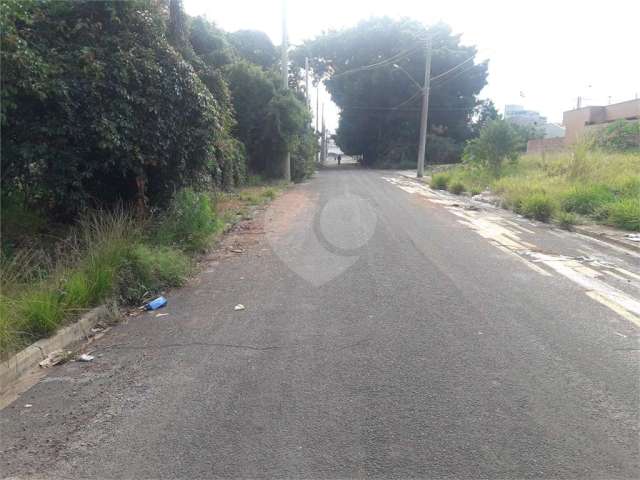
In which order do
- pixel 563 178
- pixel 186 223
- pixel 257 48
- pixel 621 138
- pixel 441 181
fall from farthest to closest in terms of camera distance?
pixel 257 48
pixel 441 181
pixel 621 138
pixel 563 178
pixel 186 223

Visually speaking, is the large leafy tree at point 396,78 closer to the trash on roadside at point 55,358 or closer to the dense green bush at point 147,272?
the dense green bush at point 147,272

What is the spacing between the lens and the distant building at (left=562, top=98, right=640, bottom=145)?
35.1 m

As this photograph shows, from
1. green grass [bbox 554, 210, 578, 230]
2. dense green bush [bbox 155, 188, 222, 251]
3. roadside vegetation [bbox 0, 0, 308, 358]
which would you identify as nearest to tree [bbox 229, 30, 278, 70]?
green grass [bbox 554, 210, 578, 230]

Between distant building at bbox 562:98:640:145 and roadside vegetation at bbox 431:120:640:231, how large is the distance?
12.2 metres

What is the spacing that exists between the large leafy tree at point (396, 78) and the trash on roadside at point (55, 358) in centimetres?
5214

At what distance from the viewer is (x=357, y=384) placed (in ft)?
13.4

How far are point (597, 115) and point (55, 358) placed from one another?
41.8 meters

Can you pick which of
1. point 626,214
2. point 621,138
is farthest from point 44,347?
point 621,138

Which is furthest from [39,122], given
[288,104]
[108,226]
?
[288,104]

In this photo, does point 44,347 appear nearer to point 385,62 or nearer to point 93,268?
point 93,268

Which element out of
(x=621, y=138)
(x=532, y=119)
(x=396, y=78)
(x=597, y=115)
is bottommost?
(x=621, y=138)

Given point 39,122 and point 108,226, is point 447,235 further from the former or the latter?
point 39,122

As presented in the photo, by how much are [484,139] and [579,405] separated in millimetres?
20948

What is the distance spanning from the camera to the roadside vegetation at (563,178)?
42.1ft
